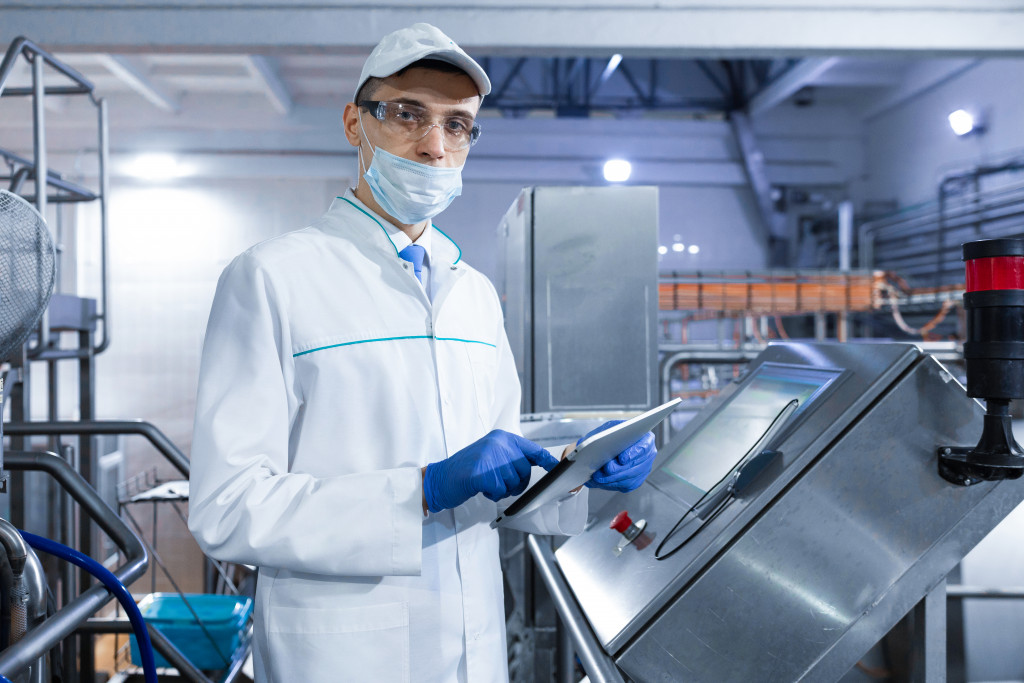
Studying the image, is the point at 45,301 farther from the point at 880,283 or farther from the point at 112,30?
the point at 880,283

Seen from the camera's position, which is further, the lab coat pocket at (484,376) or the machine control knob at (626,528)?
the machine control knob at (626,528)

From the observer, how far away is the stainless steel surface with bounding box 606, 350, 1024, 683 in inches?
38.6

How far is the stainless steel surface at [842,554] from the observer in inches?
38.6

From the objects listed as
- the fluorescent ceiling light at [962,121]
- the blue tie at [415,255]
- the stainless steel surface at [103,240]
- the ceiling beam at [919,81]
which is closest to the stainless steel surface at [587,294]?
the blue tie at [415,255]

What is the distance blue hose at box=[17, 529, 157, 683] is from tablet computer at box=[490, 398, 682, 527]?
0.61 metres

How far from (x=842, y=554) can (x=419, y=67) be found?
0.94 metres

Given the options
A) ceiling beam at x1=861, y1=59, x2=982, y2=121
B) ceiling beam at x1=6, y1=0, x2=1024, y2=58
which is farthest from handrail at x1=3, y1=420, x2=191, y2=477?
ceiling beam at x1=861, y1=59, x2=982, y2=121

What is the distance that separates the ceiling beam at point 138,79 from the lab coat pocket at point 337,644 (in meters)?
4.89

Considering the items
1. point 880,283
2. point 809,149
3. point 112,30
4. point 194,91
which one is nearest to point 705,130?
point 809,149

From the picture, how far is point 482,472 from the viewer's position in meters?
0.86

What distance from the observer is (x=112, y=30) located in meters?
2.76

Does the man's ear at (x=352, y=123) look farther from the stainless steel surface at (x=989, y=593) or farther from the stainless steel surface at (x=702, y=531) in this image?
the stainless steel surface at (x=989, y=593)

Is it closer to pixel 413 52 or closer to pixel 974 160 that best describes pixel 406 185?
pixel 413 52

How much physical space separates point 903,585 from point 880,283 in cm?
362
